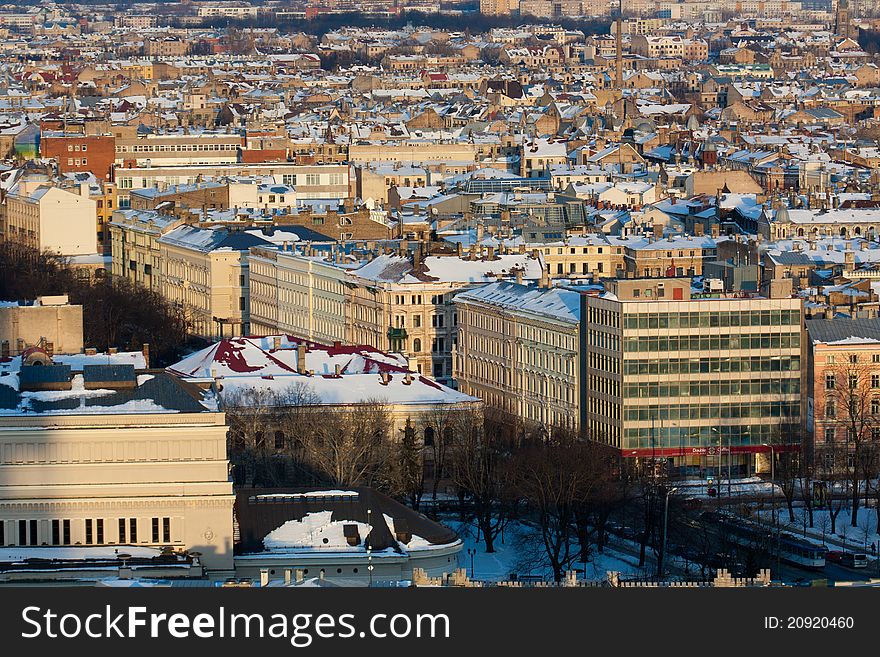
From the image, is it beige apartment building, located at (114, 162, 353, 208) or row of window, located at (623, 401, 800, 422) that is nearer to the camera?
row of window, located at (623, 401, 800, 422)

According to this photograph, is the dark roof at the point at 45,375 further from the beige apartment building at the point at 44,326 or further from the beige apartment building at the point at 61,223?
the beige apartment building at the point at 61,223

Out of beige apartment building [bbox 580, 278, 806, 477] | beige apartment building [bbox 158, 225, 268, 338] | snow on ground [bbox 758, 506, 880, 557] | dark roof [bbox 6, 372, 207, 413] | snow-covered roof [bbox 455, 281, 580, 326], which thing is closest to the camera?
dark roof [bbox 6, 372, 207, 413]

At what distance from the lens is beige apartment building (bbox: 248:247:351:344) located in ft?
258

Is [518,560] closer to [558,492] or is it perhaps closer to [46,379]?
[558,492]

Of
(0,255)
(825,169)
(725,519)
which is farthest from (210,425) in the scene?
(825,169)

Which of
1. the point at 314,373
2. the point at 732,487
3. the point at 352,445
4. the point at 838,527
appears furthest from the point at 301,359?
the point at 838,527

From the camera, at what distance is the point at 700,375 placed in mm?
60438

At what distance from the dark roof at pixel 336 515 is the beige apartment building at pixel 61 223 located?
58.3 m

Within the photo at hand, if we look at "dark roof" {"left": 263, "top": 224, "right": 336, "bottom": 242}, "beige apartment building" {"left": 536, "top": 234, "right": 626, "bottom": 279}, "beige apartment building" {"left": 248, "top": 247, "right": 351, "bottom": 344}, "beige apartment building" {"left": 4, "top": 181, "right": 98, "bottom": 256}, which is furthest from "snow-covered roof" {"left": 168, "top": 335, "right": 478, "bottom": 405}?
"beige apartment building" {"left": 4, "top": 181, "right": 98, "bottom": 256}

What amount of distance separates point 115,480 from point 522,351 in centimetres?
2244

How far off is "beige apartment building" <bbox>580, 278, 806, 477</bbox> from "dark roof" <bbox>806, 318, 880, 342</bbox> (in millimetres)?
735

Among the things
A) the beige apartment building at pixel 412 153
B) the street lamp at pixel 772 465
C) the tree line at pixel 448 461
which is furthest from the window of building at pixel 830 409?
the beige apartment building at pixel 412 153

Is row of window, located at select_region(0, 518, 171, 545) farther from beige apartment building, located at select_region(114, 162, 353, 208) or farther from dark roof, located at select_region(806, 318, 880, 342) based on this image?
beige apartment building, located at select_region(114, 162, 353, 208)

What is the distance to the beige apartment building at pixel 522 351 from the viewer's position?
63688 mm
